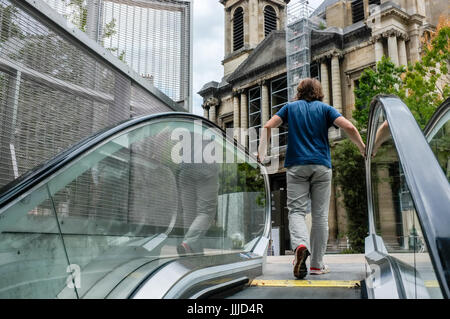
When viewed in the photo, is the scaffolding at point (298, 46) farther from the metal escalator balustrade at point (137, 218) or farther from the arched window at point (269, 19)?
the metal escalator balustrade at point (137, 218)

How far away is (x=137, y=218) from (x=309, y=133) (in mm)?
1809

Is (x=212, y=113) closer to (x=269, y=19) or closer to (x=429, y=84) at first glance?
(x=269, y=19)

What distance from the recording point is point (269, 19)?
34.3 meters

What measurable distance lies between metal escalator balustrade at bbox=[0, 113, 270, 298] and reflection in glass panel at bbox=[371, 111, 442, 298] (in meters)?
1.31

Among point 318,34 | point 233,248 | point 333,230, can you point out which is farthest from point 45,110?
point 318,34

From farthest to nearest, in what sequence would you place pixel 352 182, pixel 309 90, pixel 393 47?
pixel 393 47 < pixel 352 182 < pixel 309 90

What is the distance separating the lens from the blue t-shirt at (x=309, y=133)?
4.16m

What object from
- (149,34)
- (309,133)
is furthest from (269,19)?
(309,133)

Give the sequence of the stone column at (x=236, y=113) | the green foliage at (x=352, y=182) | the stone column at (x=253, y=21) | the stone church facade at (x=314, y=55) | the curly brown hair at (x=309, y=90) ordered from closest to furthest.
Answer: the curly brown hair at (x=309, y=90), the green foliage at (x=352, y=182), the stone church facade at (x=314, y=55), the stone column at (x=236, y=113), the stone column at (x=253, y=21)

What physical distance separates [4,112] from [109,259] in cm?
161

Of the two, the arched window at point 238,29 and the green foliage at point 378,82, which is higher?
the arched window at point 238,29

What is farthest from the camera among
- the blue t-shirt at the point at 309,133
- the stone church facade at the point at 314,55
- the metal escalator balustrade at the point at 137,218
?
the stone church facade at the point at 314,55

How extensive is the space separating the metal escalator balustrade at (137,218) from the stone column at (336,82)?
19.6 m

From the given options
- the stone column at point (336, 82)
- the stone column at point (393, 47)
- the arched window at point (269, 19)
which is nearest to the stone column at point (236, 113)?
the arched window at point (269, 19)
